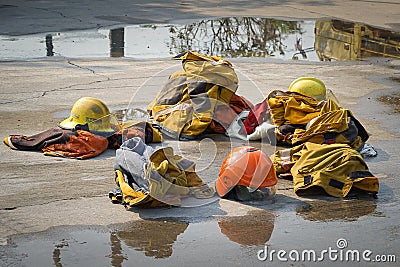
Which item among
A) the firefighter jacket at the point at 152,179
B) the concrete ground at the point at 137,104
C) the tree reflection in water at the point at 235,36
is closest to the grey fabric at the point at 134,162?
the firefighter jacket at the point at 152,179

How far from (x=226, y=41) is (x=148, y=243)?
9.74m

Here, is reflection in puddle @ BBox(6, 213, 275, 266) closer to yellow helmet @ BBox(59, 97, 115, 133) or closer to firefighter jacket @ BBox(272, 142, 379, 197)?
firefighter jacket @ BBox(272, 142, 379, 197)

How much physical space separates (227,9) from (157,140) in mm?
10095

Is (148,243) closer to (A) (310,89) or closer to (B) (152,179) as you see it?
(B) (152,179)

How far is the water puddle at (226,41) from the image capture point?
43.6 ft

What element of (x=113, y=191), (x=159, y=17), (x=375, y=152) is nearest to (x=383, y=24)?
(x=159, y=17)

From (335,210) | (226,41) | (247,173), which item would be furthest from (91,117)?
(226,41)

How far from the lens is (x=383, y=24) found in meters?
15.8

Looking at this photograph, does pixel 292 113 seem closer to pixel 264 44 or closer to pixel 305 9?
pixel 264 44

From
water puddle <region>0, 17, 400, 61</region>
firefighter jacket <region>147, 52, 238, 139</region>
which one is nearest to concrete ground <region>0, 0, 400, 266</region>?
firefighter jacket <region>147, 52, 238, 139</region>

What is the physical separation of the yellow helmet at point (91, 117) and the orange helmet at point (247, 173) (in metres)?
1.96

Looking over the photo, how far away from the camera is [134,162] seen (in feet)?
21.5

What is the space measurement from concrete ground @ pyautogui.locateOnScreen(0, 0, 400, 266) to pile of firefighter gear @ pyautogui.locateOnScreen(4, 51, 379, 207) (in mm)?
155

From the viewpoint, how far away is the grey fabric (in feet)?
20.8
